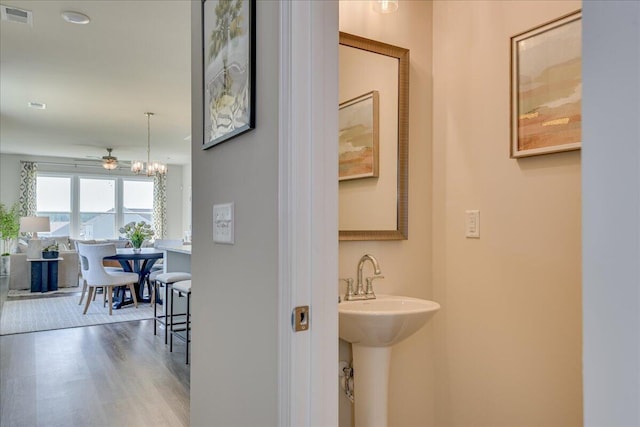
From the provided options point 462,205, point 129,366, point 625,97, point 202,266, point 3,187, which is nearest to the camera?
point 625,97

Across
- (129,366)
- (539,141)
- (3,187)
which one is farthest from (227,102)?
(3,187)

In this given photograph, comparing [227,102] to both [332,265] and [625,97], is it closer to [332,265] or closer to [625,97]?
[332,265]

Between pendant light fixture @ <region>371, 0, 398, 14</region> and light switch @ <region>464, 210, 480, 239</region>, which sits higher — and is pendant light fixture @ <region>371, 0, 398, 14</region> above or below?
above

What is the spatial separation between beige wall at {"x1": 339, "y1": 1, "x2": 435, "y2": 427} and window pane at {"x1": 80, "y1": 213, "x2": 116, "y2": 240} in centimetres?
970

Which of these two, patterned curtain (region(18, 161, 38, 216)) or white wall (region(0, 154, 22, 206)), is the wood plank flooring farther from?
white wall (region(0, 154, 22, 206))

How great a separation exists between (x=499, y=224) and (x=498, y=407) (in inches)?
29.8

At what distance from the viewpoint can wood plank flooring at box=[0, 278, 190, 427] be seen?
2621mm

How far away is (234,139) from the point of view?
1.27m

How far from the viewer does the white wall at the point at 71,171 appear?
906 centimetres

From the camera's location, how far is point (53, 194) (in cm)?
962

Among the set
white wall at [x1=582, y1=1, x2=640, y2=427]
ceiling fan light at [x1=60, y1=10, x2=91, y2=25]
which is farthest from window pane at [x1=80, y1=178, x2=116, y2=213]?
white wall at [x1=582, y1=1, x2=640, y2=427]

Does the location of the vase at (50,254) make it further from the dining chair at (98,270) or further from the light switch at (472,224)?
the light switch at (472,224)

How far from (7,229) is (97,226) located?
1797mm

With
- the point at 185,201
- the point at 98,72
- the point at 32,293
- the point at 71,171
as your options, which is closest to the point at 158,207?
the point at 185,201
